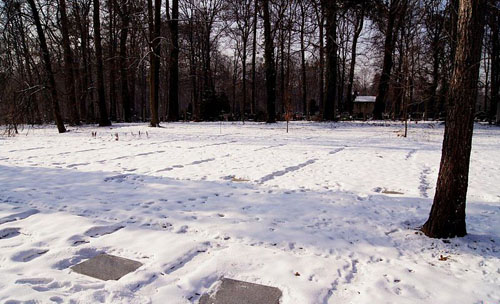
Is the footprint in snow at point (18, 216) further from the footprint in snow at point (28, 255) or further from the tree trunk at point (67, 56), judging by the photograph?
the tree trunk at point (67, 56)

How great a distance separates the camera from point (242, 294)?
7.48 feet

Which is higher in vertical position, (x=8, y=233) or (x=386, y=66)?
(x=386, y=66)

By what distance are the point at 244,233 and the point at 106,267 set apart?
1.38m

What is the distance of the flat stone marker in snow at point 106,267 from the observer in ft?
8.13

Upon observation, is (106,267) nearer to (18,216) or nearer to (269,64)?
(18,216)

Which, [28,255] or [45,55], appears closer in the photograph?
[28,255]

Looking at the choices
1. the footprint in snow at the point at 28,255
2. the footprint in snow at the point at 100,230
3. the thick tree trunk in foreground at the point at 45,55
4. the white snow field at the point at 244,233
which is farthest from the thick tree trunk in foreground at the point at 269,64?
the footprint in snow at the point at 28,255

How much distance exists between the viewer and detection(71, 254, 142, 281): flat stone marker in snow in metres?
2.48

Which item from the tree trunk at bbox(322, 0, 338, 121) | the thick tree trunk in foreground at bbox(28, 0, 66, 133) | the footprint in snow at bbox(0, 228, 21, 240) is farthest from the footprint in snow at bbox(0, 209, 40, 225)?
the tree trunk at bbox(322, 0, 338, 121)

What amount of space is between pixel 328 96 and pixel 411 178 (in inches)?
615

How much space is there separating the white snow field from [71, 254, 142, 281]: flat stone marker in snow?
8cm

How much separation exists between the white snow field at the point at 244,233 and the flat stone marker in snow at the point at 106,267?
77 mm

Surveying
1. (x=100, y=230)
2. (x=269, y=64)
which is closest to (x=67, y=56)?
(x=269, y=64)

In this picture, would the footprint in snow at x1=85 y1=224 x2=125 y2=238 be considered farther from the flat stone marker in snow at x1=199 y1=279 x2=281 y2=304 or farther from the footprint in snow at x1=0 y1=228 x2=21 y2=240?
the flat stone marker in snow at x1=199 y1=279 x2=281 y2=304
